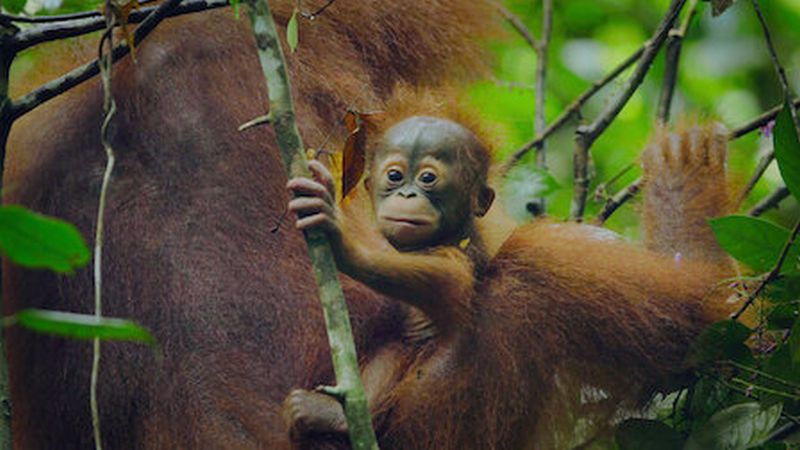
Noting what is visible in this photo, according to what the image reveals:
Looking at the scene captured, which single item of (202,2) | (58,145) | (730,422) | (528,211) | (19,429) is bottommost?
(730,422)

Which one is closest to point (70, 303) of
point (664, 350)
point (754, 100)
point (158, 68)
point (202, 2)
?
point (158, 68)

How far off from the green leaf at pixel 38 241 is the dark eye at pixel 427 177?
170 centimetres

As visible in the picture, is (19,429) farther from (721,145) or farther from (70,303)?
(721,145)

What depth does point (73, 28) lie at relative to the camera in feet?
9.30

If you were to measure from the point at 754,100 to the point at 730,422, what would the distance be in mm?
4278

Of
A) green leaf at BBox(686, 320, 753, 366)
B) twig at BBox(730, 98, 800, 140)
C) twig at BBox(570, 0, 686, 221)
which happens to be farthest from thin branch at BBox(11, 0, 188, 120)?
twig at BBox(730, 98, 800, 140)

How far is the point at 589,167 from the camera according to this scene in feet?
14.0

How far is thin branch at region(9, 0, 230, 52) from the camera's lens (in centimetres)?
278

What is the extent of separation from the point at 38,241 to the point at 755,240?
1846 mm

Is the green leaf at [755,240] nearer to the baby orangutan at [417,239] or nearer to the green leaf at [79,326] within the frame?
the baby orangutan at [417,239]

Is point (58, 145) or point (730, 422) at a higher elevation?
point (58, 145)

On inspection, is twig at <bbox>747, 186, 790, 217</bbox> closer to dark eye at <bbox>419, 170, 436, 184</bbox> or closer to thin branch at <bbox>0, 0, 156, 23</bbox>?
dark eye at <bbox>419, 170, 436, 184</bbox>

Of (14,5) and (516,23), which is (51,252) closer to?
(14,5)

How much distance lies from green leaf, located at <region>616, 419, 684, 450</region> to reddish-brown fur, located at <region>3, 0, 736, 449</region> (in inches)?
8.3
